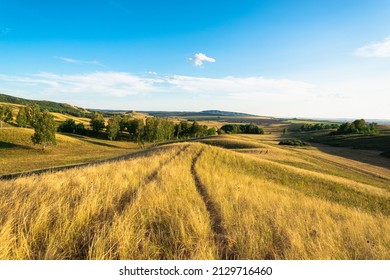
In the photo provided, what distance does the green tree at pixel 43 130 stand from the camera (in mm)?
60875

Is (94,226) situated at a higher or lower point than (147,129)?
higher

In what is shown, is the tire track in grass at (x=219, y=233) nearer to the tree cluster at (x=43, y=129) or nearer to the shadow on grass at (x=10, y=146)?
the tree cluster at (x=43, y=129)

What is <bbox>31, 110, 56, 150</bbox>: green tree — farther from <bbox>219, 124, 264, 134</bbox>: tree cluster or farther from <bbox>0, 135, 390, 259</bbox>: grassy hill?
<bbox>219, 124, 264, 134</bbox>: tree cluster

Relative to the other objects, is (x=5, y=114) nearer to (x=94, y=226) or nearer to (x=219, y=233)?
(x=94, y=226)

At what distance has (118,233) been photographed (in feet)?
13.2

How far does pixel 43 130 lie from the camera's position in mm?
61219

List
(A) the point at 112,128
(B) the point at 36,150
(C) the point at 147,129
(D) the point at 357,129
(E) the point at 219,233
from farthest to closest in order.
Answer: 1. (D) the point at 357,129
2. (A) the point at 112,128
3. (C) the point at 147,129
4. (B) the point at 36,150
5. (E) the point at 219,233

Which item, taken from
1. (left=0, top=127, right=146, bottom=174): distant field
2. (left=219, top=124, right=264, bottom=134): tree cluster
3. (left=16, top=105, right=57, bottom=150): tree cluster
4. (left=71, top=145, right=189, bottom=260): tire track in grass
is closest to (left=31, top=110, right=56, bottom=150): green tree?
(left=16, top=105, right=57, bottom=150): tree cluster

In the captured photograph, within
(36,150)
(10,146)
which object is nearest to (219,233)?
(36,150)

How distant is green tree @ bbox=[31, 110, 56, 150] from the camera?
60.9 meters

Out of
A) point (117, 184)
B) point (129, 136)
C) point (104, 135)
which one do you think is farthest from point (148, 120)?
point (117, 184)

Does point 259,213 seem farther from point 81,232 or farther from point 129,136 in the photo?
point 129,136

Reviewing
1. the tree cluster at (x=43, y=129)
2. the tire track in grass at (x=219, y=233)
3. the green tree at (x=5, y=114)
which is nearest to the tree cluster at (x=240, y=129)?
the tree cluster at (x=43, y=129)

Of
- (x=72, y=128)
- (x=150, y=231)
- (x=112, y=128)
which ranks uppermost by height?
(x=150, y=231)
